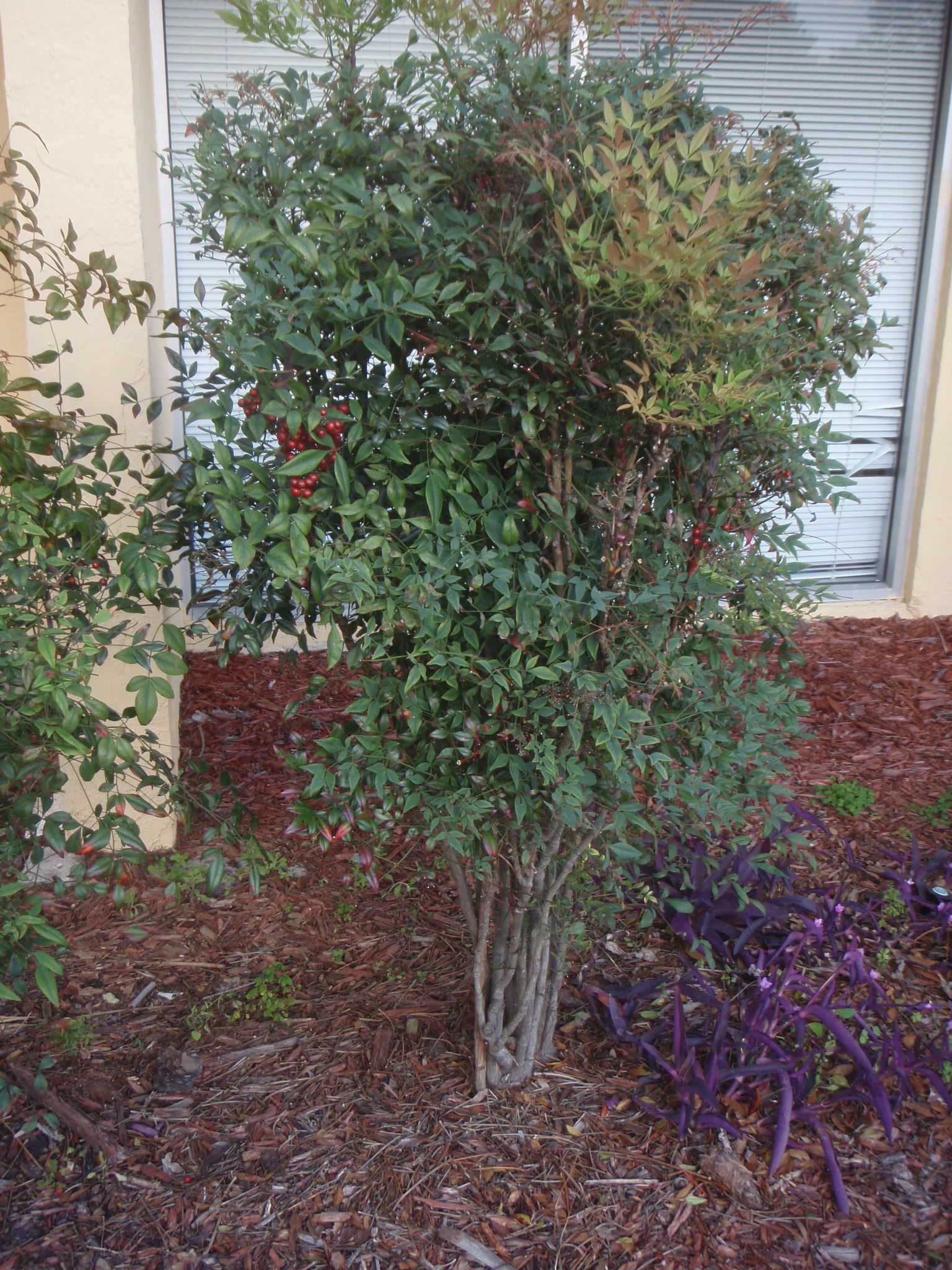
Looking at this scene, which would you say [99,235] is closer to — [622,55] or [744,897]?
[622,55]

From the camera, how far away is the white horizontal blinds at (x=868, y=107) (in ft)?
16.0

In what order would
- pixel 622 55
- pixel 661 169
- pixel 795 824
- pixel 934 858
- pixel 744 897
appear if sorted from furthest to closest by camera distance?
1. pixel 795 824
2. pixel 934 858
3. pixel 744 897
4. pixel 622 55
5. pixel 661 169

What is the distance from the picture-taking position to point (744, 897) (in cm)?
238

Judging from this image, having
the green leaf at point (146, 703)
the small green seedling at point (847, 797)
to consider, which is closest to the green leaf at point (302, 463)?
the green leaf at point (146, 703)

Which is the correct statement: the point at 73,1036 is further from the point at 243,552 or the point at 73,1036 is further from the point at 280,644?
the point at 280,644

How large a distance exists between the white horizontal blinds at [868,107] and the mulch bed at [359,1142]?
3073 millimetres

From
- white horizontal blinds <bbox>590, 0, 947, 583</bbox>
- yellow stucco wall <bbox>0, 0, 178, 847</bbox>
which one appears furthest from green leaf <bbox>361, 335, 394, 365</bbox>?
white horizontal blinds <bbox>590, 0, 947, 583</bbox>

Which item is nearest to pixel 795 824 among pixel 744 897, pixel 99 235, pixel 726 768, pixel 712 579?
pixel 744 897

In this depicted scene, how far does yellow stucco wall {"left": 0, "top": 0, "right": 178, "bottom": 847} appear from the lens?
2986 millimetres

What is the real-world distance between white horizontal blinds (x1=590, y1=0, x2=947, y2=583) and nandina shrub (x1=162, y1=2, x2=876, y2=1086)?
9.66 feet

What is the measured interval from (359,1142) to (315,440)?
63.7 inches

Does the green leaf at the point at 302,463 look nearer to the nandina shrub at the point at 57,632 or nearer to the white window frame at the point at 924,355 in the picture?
the nandina shrub at the point at 57,632

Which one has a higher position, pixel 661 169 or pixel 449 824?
pixel 661 169

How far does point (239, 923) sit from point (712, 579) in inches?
78.7
